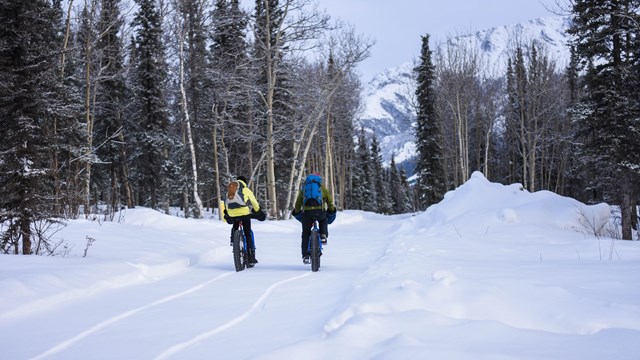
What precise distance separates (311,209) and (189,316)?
15.1ft

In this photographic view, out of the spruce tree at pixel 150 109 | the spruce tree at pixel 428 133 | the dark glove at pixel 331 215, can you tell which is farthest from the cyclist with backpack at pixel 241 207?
the spruce tree at pixel 428 133

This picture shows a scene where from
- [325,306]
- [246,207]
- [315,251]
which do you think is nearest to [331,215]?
[315,251]

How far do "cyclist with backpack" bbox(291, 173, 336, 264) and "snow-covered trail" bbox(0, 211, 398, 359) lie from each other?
67 centimetres

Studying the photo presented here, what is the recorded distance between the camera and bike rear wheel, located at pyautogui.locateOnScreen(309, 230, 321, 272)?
933 cm

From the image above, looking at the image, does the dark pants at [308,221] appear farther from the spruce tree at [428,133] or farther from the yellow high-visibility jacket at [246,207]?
the spruce tree at [428,133]

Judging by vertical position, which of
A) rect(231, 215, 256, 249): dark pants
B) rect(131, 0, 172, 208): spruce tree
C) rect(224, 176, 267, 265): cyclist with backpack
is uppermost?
rect(131, 0, 172, 208): spruce tree

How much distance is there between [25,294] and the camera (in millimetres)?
6250

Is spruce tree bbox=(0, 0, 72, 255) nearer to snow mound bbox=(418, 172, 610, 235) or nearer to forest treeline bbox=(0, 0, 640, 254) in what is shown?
forest treeline bbox=(0, 0, 640, 254)

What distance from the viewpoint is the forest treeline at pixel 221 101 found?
1001 centimetres

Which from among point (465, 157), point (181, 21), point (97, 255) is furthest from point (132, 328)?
point (465, 157)

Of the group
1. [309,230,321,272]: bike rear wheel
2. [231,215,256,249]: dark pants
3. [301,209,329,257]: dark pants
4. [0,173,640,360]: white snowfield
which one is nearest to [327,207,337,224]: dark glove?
[301,209,329,257]: dark pants

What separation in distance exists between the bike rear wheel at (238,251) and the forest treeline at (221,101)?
12.7 feet

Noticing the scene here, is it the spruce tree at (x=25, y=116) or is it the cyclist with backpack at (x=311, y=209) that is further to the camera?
the cyclist with backpack at (x=311, y=209)

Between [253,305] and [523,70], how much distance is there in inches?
1835
